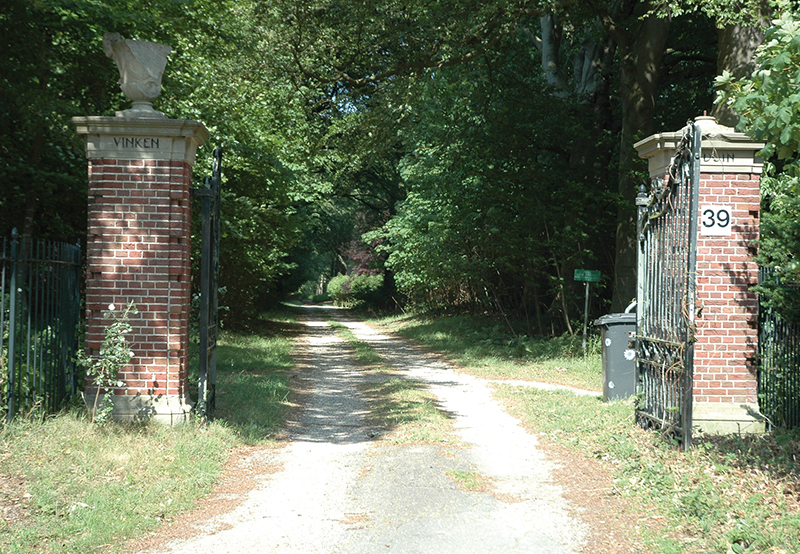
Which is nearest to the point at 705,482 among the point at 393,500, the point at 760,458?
the point at 760,458

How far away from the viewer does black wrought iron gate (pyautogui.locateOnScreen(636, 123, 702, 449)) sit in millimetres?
6758

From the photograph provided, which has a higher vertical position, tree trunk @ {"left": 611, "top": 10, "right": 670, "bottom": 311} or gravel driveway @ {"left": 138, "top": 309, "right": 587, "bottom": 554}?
tree trunk @ {"left": 611, "top": 10, "right": 670, "bottom": 311}

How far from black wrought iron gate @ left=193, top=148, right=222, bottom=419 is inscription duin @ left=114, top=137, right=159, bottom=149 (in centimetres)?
77

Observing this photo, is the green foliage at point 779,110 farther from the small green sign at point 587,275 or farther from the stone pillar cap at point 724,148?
the small green sign at point 587,275

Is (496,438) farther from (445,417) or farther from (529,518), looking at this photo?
(529,518)

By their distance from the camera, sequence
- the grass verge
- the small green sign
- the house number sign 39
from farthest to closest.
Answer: the small green sign, the house number sign 39, the grass verge

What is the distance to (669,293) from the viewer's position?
24.1ft

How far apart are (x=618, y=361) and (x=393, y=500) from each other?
5438 millimetres

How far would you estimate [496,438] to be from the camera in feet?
26.8

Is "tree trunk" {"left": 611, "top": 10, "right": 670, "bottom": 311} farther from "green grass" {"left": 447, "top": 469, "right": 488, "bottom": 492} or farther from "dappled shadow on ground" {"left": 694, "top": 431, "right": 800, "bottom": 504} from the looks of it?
"green grass" {"left": 447, "top": 469, "right": 488, "bottom": 492}

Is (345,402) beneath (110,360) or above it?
beneath

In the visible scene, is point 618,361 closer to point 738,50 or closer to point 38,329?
point 738,50

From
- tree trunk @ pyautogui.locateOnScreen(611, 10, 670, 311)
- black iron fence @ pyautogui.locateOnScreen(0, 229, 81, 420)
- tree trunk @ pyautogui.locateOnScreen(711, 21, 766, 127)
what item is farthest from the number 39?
tree trunk @ pyautogui.locateOnScreen(611, 10, 670, 311)

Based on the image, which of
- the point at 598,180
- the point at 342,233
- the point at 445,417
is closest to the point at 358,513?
the point at 445,417
